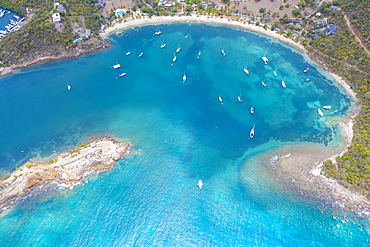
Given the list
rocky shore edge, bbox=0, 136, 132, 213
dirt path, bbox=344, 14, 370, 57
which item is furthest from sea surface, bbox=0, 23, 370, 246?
dirt path, bbox=344, 14, 370, 57

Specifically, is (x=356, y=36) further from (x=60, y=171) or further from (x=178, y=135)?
(x=60, y=171)

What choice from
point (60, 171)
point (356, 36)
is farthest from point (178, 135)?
point (356, 36)

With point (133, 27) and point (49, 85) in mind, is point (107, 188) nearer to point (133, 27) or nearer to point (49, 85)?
point (49, 85)

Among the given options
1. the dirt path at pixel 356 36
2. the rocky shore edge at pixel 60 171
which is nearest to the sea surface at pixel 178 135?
the rocky shore edge at pixel 60 171

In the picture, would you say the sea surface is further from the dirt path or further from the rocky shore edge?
the dirt path

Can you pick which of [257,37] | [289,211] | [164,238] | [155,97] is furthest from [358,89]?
[164,238]
